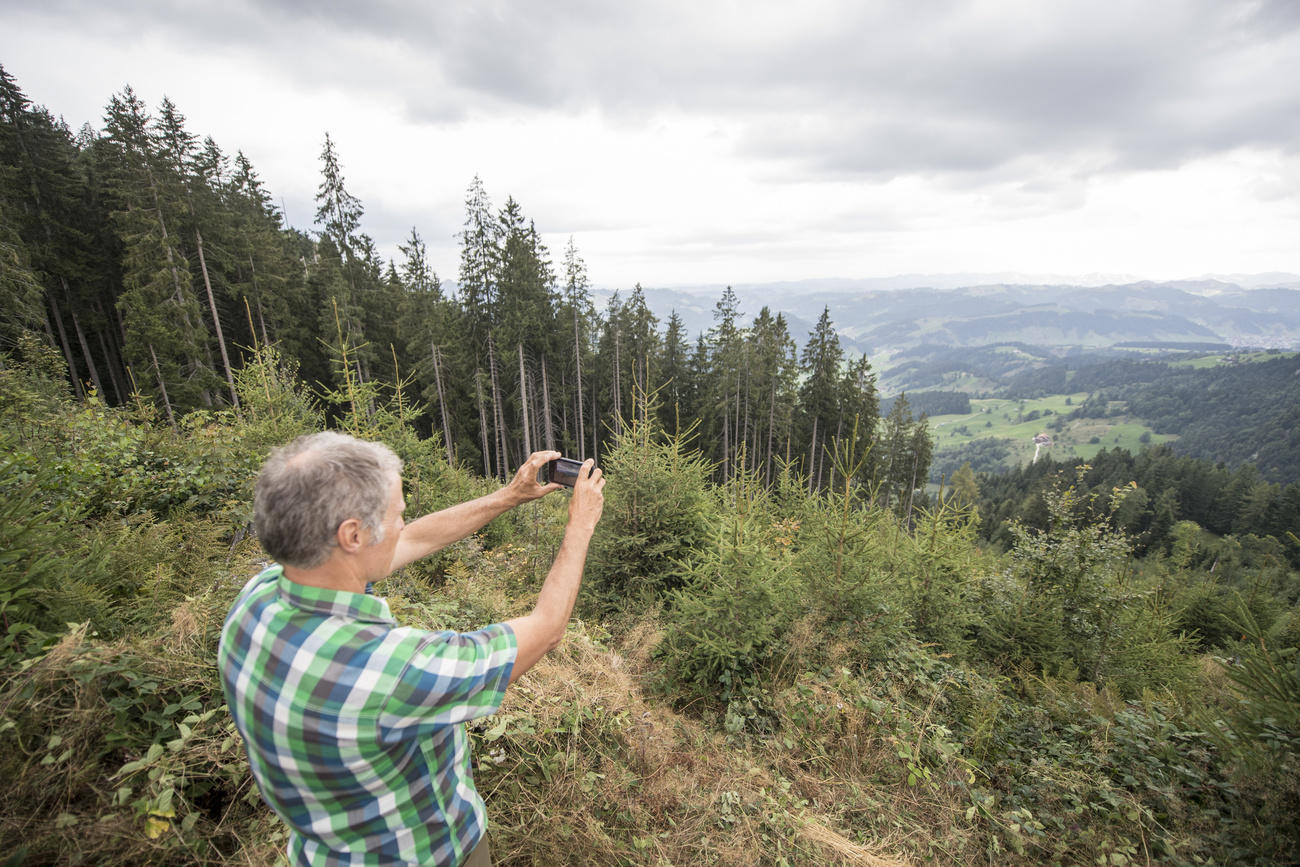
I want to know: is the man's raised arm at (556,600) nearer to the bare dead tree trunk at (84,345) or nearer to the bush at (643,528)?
the bush at (643,528)

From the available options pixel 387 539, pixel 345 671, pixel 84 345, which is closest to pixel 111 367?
pixel 84 345

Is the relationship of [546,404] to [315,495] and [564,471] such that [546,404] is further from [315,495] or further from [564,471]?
[315,495]

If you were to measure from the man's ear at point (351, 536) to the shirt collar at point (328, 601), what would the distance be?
14cm

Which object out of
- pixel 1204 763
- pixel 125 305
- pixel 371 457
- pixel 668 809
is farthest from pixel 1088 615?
pixel 125 305

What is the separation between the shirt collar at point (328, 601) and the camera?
1.52m

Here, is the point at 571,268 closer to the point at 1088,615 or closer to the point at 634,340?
the point at 634,340

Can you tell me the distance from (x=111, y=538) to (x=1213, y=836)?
9.51m

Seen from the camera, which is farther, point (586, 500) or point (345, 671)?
point (586, 500)

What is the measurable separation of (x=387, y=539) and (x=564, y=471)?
3.16 ft

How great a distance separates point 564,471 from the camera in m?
2.64

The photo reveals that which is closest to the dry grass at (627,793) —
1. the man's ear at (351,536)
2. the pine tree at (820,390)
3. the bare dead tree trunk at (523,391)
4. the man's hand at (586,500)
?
the man's hand at (586,500)

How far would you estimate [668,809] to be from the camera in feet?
12.4

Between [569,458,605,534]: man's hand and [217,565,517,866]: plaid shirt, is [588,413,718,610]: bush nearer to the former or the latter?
[569,458,605,534]: man's hand

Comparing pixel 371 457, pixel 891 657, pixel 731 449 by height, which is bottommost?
pixel 731 449
